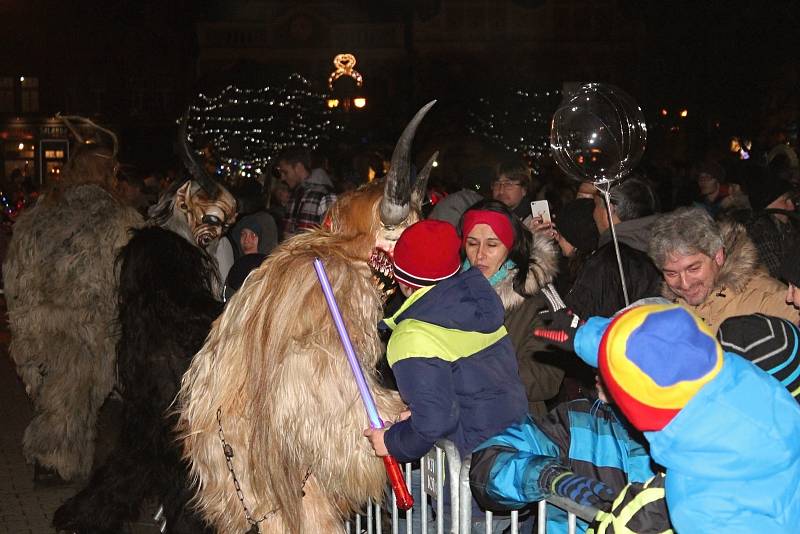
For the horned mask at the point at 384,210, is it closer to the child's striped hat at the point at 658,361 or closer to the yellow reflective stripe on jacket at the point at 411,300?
the yellow reflective stripe on jacket at the point at 411,300

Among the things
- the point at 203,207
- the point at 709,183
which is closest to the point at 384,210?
the point at 203,207

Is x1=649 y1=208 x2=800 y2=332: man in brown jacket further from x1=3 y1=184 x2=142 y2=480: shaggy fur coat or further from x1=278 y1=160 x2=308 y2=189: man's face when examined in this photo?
x1=278 y1=160 x2=308 y2=189: man's face

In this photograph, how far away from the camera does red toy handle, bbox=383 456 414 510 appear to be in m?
4.01

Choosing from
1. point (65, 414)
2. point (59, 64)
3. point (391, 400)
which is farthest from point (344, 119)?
point (391, 400)

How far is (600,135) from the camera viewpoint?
16.6 feet

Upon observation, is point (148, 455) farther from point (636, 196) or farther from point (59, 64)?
point (59, 64)

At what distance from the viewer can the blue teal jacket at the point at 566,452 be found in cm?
321

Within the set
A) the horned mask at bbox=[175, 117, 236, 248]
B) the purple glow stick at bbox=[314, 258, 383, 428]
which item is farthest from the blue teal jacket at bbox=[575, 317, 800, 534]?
the horned mask at bbox=[175, 117, 236, 248]

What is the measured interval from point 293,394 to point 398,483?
22.8 inches

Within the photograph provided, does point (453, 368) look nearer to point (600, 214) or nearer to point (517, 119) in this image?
point (600, 214)

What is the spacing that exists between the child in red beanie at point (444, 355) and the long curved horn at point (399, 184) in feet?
0.80

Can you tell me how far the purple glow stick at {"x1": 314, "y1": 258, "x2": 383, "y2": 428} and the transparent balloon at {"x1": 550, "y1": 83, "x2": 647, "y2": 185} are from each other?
5.38 ft

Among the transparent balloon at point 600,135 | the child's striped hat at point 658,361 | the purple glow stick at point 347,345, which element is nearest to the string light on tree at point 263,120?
the transparent balloon at point 600,135

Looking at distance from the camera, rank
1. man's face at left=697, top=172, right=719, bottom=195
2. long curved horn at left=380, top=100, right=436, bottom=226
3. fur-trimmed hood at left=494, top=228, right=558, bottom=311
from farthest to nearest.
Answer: man's face at left=697, top=172, right=719, bottom=195, fur-trimmed hood at left=494, top=228, right=558, bottom=311, long curved horn at left=380, top=100, right=436, bottom=226
